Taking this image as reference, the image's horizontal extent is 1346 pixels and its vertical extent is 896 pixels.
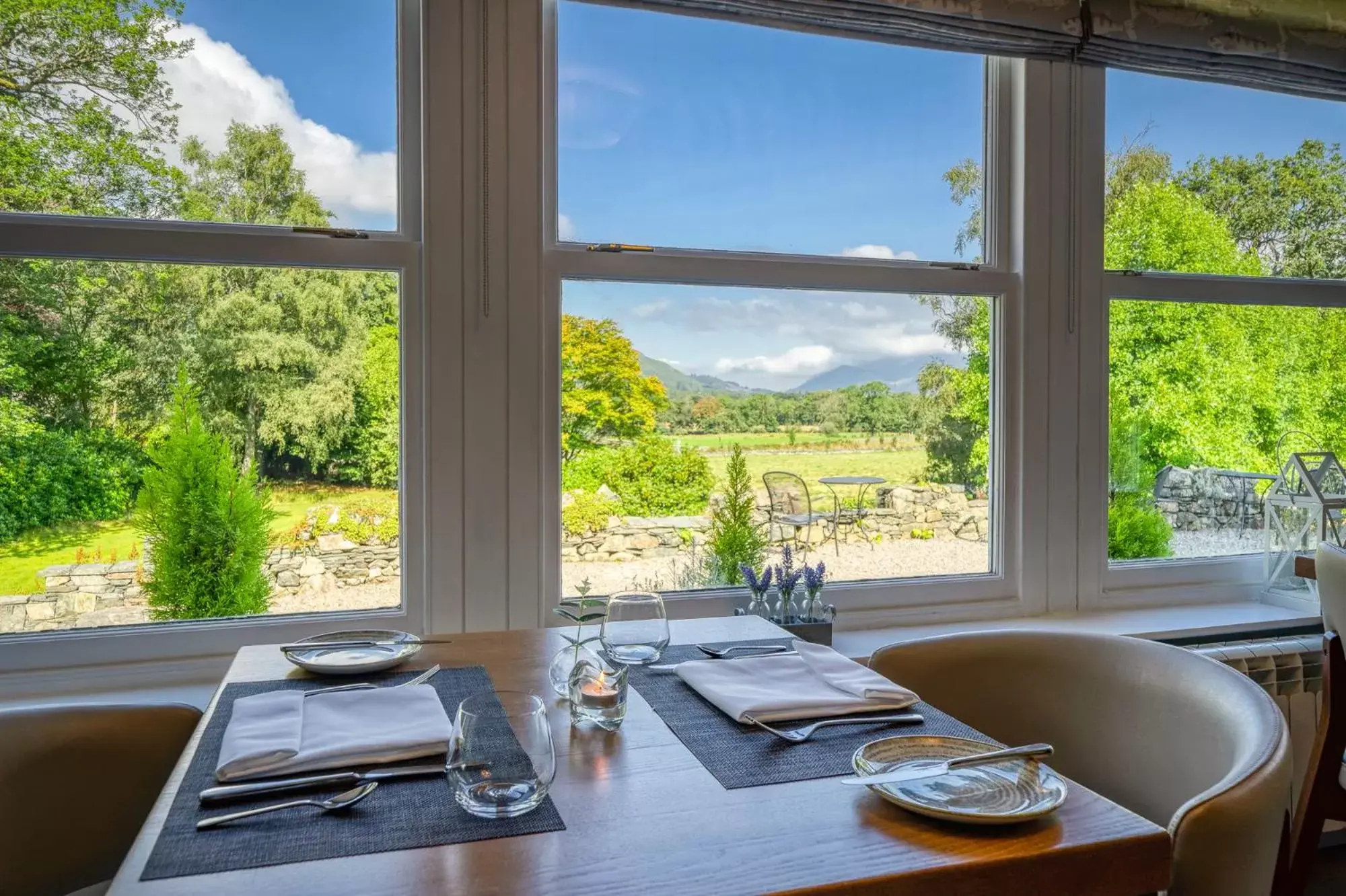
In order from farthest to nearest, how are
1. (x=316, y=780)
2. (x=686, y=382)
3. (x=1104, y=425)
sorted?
(x=1104, y=425)
(x=686, y=382)
(x=316, y=780)

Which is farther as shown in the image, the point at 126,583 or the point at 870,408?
the point at 870,408

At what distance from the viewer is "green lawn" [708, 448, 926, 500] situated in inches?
92.8

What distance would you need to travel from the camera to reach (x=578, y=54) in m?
2.18

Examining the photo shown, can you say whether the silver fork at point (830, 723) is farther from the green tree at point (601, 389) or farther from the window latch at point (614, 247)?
the window latch at point (614, 247)

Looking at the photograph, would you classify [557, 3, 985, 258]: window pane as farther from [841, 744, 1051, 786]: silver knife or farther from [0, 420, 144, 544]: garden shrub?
[841, 744, 1051, 786]: silver knife

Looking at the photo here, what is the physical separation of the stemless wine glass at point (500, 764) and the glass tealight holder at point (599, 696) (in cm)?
21

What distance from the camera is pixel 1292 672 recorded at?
7.99 feet

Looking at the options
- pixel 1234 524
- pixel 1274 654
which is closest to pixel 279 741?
pixel 1274 654

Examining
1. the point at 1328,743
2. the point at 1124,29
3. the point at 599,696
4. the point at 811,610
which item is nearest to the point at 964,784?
the point at 599,696

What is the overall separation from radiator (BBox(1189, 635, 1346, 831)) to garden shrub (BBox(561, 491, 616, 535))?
148 cm

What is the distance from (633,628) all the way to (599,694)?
19cm

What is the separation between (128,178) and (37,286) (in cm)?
27

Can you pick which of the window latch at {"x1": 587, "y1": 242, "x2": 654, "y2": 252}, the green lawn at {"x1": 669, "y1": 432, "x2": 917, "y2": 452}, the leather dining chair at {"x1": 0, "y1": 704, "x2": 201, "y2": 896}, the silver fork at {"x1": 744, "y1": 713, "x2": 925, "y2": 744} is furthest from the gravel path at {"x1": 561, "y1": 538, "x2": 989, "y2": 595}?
the silver fork at {"x1": 744, "y1": 713, "x2": 925, "y2": 744}

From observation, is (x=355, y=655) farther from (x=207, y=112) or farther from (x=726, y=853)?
(x=207, y=112)
